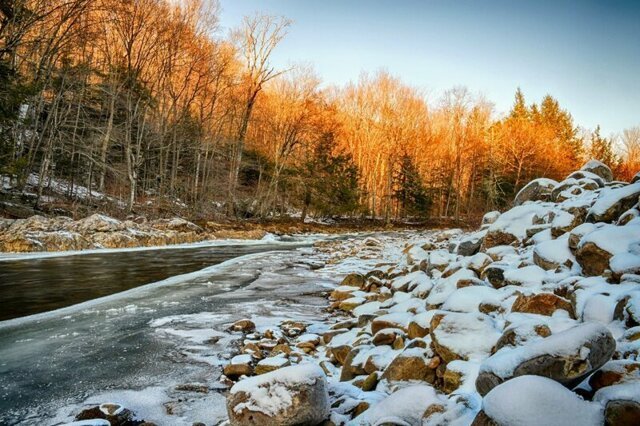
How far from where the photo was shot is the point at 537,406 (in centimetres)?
193

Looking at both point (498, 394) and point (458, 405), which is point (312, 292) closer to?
point (458, 405)

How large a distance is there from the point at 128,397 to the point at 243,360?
1049 millimetres

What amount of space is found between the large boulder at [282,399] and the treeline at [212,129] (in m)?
11.0

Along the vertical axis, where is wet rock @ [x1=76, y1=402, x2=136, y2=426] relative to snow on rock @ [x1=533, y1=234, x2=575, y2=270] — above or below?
below

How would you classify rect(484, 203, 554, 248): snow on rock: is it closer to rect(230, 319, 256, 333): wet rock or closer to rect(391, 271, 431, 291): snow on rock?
rect(391, 271, 431, 291): snow on rock

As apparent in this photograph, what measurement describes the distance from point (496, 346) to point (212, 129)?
27.0 meters

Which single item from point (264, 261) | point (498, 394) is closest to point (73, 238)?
point (264, 261)

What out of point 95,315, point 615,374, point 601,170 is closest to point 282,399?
point 615,374

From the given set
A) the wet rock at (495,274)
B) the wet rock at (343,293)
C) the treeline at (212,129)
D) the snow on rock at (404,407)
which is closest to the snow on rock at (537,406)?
the snow on rock at (404,407)

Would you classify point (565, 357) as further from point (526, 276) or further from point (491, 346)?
point (526, 276)

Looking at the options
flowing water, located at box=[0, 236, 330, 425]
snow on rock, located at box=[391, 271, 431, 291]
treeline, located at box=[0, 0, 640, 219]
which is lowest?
flowing water, located at box=[0, 236, 330, 425]

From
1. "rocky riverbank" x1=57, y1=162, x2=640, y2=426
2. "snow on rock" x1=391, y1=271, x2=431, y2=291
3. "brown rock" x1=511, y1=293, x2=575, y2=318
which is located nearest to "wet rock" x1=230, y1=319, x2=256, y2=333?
"rocky riverbank" x1=57, y1=162, x2=640, y2=426

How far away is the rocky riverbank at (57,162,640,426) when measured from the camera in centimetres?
223

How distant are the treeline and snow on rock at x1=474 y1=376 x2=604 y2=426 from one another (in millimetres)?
12215
